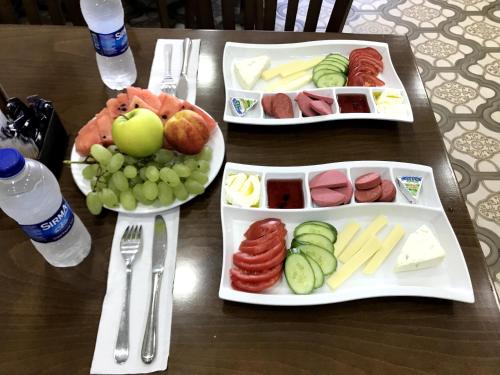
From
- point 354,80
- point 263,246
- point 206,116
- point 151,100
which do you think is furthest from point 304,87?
point 263,246

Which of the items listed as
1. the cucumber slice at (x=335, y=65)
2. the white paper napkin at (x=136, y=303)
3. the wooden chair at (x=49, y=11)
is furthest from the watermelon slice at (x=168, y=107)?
the wooden chair at (x=49, y=11)

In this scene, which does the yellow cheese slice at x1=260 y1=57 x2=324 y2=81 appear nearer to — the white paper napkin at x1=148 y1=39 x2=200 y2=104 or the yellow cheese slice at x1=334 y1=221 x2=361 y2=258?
the white paper napkin at x1=148 y1=39 x2=200 y2=104

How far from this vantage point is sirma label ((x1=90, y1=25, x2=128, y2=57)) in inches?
37.7

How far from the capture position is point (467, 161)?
1862mm

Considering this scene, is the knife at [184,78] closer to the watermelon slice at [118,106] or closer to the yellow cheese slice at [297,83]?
the watermelon slice at [118,106]

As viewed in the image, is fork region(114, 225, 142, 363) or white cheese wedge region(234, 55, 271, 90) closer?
fork region(114, 225, 142, 363)

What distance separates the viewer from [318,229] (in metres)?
0.84

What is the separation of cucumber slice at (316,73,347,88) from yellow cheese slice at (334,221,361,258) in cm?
44

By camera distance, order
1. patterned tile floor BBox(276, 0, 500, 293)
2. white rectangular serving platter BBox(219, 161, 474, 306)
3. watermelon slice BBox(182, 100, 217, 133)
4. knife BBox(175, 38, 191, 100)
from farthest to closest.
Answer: patterned tile floor BBox(276, 0, 500, 293), knife BBox(175, 38, 191, 100), watermelon slice BBox(182, 100, 217, 133), white rectangular serving platter BBox(219, 161, 474, 306)

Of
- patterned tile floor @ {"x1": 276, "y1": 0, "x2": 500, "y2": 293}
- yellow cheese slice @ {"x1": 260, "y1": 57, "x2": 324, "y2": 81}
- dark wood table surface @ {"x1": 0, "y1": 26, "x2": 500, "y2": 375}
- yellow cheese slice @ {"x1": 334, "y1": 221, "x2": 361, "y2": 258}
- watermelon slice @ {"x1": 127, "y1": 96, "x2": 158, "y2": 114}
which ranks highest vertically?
watermelon slice @ {"x1": 127, "y1": 96, "x2": 158, "y2": 114}

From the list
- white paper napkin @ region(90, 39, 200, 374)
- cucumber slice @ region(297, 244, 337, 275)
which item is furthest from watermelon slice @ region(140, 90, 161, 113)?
cucumber slice @ region(297, 244, 337, 275)

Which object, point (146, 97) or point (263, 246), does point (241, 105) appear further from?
point (263, 246)

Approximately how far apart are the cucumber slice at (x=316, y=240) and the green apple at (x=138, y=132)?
1.20 feet

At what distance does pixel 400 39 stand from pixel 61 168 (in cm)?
106
